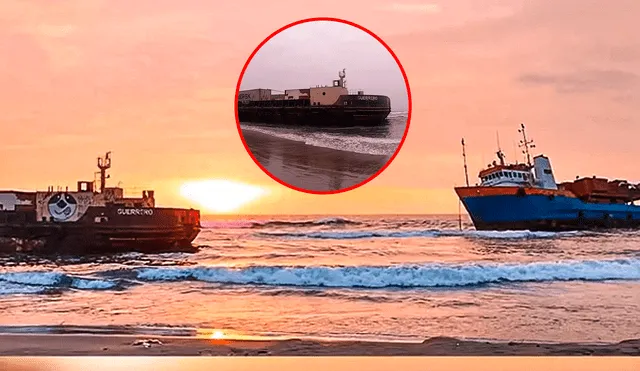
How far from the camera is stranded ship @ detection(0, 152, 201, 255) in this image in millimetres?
3439

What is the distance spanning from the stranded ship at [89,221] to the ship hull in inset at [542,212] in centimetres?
142

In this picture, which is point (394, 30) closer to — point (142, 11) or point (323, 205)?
point (323, 205)

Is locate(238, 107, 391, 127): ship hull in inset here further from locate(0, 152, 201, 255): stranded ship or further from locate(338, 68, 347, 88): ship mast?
locate(0, 152, 201, 255): stranded ship

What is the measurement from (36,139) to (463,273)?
245cm

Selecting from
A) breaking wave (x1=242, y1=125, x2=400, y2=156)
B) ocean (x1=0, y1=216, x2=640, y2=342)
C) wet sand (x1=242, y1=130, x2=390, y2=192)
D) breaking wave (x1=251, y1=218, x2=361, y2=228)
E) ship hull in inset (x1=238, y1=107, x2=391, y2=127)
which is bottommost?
ocean (x1=0, y1=216, x2=640, y2=342)

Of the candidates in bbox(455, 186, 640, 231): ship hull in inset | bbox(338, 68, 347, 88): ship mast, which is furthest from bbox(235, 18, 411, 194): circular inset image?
bbox(455, 186, 640, 231): ship hull in inset

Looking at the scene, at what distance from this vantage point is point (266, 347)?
10.7 feet

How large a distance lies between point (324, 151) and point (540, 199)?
58.5 inches

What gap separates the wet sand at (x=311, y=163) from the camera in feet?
9.46

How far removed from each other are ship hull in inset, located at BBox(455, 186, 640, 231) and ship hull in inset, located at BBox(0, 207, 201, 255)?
1.39m

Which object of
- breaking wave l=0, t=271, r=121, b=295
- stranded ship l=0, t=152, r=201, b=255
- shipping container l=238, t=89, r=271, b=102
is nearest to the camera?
shipping container l=238, t=89, r=271, b=102

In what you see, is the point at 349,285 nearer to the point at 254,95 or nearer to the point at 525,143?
the point at 525,143

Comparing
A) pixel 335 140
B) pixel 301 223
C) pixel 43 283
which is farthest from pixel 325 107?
pixel 43 283

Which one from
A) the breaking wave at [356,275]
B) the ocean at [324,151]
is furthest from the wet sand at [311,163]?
the breaking wave at [356,275]
